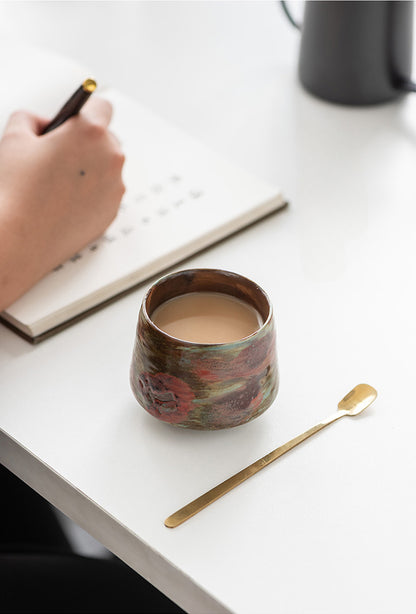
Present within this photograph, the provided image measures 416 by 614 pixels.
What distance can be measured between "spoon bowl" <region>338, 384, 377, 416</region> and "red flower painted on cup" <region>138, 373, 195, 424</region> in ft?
0.36

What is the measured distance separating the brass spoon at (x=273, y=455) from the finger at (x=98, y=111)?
11.5 inches

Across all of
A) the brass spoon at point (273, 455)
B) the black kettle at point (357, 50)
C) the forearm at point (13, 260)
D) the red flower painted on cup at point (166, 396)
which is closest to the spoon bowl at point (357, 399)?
the brass spoon at point (273, 455)

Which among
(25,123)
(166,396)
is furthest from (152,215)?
(166,396)

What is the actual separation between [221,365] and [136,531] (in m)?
0.10

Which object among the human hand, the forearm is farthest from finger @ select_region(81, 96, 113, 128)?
the forearm

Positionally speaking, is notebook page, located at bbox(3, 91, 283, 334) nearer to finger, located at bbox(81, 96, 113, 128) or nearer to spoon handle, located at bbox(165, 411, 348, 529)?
finger, located at bbox(81, 96, 113, 128)

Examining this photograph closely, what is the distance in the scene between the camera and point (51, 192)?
0.60 metres

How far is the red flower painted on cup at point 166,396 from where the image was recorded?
1.54 feet

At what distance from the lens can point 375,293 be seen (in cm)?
62

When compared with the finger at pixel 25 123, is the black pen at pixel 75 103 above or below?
above

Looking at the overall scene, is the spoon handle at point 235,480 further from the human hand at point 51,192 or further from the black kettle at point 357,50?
the black kettle at point 357,50

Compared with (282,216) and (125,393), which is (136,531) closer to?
(125,393)

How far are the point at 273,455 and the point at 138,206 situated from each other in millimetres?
285

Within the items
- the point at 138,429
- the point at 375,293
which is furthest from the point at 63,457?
the point at 375,293
